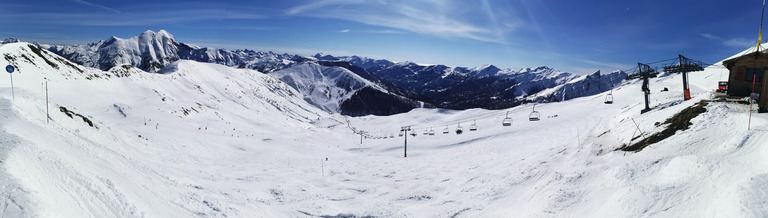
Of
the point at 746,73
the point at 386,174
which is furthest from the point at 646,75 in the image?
the point at 386,174

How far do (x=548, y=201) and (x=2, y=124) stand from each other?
2629 cm

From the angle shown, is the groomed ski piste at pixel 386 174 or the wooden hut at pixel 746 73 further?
the wooden hut at pixel 746 73

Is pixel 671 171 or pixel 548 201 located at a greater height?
pixel 671 171

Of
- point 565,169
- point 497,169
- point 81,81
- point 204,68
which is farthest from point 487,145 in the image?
point 204,68

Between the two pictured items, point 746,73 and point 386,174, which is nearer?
point 746,73

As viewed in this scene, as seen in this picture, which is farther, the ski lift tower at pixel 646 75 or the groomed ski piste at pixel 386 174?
the ski lift tower at pixel 646 75

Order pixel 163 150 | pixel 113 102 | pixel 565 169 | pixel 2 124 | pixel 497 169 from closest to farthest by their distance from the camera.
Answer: pixel 2 124 → pixel 565 169 → pixel 497 169 → pixel 163 150 → pixel 113 102

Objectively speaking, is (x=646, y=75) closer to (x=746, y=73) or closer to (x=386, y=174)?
(x=746, y=73)

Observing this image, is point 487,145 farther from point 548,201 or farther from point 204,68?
point 204,68

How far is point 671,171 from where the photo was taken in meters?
14.7

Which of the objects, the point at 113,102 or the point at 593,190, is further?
the point at 113,102

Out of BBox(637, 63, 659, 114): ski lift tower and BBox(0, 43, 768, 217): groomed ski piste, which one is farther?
BBox(637, 63, 659, 114): ski lift tower

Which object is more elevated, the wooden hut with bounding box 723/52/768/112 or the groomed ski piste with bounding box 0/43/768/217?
the wooden hut with bounding box 723/52/768/112

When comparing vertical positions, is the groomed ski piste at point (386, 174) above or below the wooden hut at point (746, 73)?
below
